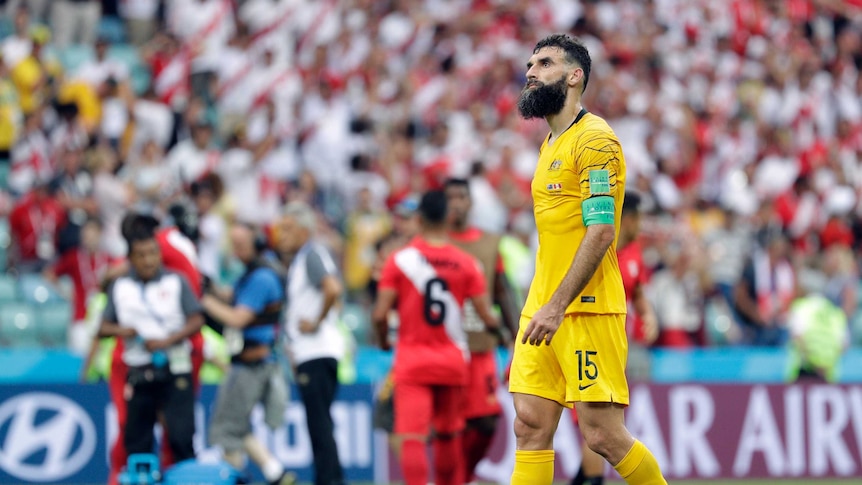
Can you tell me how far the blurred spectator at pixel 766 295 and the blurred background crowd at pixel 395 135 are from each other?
0.03 meters

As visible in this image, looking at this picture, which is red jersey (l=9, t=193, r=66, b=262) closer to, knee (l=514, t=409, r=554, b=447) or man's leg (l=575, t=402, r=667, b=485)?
knee (l=514, t=409, r=554, b=447)

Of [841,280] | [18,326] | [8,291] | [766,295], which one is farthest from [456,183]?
[841,280]

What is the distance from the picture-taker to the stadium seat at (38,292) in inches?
618

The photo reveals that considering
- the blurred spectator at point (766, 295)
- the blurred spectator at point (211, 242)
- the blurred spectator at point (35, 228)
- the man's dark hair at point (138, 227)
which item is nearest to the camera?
the man's dark hair at point (138, 227)

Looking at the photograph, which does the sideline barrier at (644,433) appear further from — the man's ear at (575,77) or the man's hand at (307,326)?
the man's ear at (575,77)

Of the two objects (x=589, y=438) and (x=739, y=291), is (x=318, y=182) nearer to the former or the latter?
(x=739, y=291)

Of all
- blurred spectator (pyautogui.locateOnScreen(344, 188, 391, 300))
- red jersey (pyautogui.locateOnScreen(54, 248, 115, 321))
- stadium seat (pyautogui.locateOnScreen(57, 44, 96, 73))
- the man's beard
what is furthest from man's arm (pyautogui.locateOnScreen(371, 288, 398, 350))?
stadium seat (pyautogui.locateOnScreen(57, 44, 96, 73))

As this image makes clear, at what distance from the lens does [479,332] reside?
35.8 feet

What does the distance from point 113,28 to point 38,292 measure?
21.5ft

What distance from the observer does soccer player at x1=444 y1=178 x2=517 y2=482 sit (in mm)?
→ 10844

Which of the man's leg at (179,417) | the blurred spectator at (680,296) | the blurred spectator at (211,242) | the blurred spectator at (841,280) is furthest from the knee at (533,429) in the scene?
Answer: the blurred spectator at (841,280)

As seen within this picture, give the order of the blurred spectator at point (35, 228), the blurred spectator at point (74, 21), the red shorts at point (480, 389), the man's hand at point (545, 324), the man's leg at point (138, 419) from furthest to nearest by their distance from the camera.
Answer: the blurred spectator at point (74, 21), the blurred spectator at point (35, 228), the red shorts at point (480, 389), the man's leg at point (138, 419), the man's hand at point (545, 324)

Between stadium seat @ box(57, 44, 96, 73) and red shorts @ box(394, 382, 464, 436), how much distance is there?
34.2ft

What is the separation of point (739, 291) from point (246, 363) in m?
8.95
